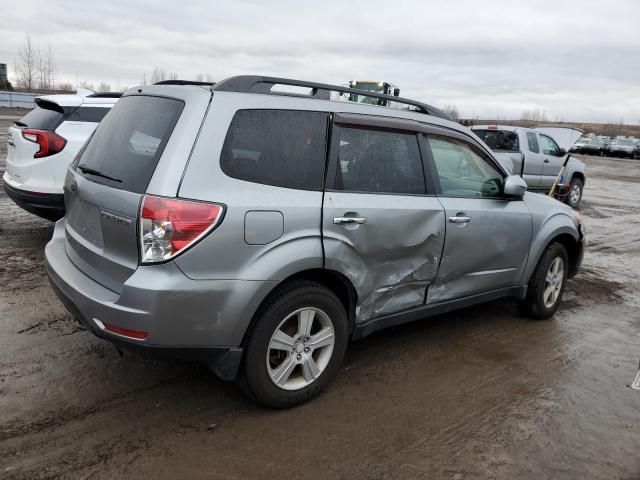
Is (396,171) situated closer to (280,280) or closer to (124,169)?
(280,280)

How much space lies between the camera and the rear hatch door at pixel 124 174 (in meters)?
2.87

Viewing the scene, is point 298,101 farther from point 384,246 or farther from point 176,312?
point 176,312

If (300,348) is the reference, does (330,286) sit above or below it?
above

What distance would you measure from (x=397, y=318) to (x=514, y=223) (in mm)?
1434

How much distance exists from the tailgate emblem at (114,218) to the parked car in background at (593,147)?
48.9 meters

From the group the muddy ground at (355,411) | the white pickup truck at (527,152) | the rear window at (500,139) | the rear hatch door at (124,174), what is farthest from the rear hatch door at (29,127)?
the rear window at (500,139)

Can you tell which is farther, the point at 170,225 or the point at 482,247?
the point at 482,247

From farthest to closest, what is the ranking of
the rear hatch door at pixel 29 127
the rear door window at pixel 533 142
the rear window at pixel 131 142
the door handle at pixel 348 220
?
the rear door window at pixel 533 142
the rear hatch door at pixel 29 127
the door handle at pixel 348 220
the rear window at pixel 131 142

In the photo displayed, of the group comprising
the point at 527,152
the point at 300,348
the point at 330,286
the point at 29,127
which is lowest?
the point at 300,348

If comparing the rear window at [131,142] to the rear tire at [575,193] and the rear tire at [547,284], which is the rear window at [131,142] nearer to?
the rear tire at [547,284]

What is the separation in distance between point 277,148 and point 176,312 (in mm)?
1096

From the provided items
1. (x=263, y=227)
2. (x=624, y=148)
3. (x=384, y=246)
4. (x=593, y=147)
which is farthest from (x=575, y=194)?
(x=593, y=147)

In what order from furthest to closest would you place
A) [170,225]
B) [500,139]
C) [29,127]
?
[500,139]
[29,127]
[170,225]

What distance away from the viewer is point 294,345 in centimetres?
326
